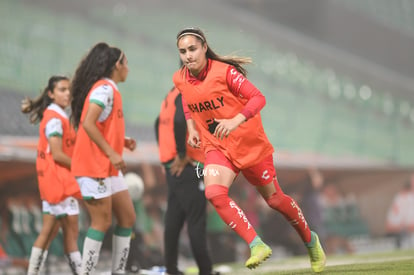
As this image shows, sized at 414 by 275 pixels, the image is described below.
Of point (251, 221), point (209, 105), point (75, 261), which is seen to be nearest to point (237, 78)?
point (209, 105)

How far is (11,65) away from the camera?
11211 mm

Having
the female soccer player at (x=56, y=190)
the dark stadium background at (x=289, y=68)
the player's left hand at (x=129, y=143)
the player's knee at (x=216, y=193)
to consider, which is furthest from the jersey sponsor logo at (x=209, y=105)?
the dark stadium background at (x=289, y=68)

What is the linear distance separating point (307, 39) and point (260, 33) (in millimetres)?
1287

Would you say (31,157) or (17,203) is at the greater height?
(31,157)

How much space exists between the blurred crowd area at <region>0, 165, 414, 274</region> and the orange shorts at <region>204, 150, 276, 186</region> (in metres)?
3.01

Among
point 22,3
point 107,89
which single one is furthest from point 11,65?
point 107,89

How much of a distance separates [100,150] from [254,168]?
3.89 ft

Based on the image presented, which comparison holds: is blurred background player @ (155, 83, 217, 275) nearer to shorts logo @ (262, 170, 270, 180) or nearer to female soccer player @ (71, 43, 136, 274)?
female soccer player @ (71, 43, 136, 274)

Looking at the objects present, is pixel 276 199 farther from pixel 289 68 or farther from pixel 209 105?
pixel 289 68

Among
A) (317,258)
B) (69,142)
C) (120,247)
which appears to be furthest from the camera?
(69,142)

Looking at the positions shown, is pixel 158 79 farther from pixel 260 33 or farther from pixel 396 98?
pixel 396 98

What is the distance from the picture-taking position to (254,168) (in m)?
4.88

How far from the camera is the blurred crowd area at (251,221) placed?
906cm

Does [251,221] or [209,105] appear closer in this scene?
[209,105]
